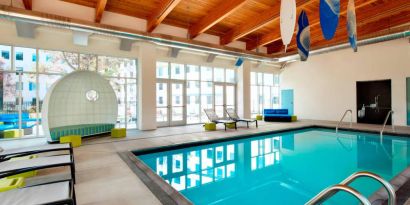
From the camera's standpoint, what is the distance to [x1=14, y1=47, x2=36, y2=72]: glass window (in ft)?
20.1

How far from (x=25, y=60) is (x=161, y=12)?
4.69 m

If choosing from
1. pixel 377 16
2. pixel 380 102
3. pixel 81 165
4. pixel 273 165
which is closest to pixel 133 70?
pixel 81 165

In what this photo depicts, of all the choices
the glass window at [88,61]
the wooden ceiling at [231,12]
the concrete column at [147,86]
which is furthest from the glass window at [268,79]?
the glass window at [88,61]

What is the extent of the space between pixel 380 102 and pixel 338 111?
166cm

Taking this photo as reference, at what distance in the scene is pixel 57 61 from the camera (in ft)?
22.2

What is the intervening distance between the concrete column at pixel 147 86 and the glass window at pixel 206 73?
2886mm

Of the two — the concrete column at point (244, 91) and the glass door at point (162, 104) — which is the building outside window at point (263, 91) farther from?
the glass door at point (162, 104)

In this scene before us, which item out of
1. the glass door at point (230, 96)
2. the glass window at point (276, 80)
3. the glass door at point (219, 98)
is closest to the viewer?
the glass door at point (219, 98)

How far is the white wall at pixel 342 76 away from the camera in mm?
8094

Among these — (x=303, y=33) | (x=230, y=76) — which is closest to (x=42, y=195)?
(x=303, y=33)

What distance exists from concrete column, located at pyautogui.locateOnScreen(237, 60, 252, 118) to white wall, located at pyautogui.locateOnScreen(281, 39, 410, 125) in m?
3.34

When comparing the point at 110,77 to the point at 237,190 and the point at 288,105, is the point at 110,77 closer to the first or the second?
the point at 237,190

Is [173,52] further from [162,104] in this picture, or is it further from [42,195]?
[42,195]

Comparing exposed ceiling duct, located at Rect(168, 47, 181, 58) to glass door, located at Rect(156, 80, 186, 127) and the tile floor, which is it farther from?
the tile floor
